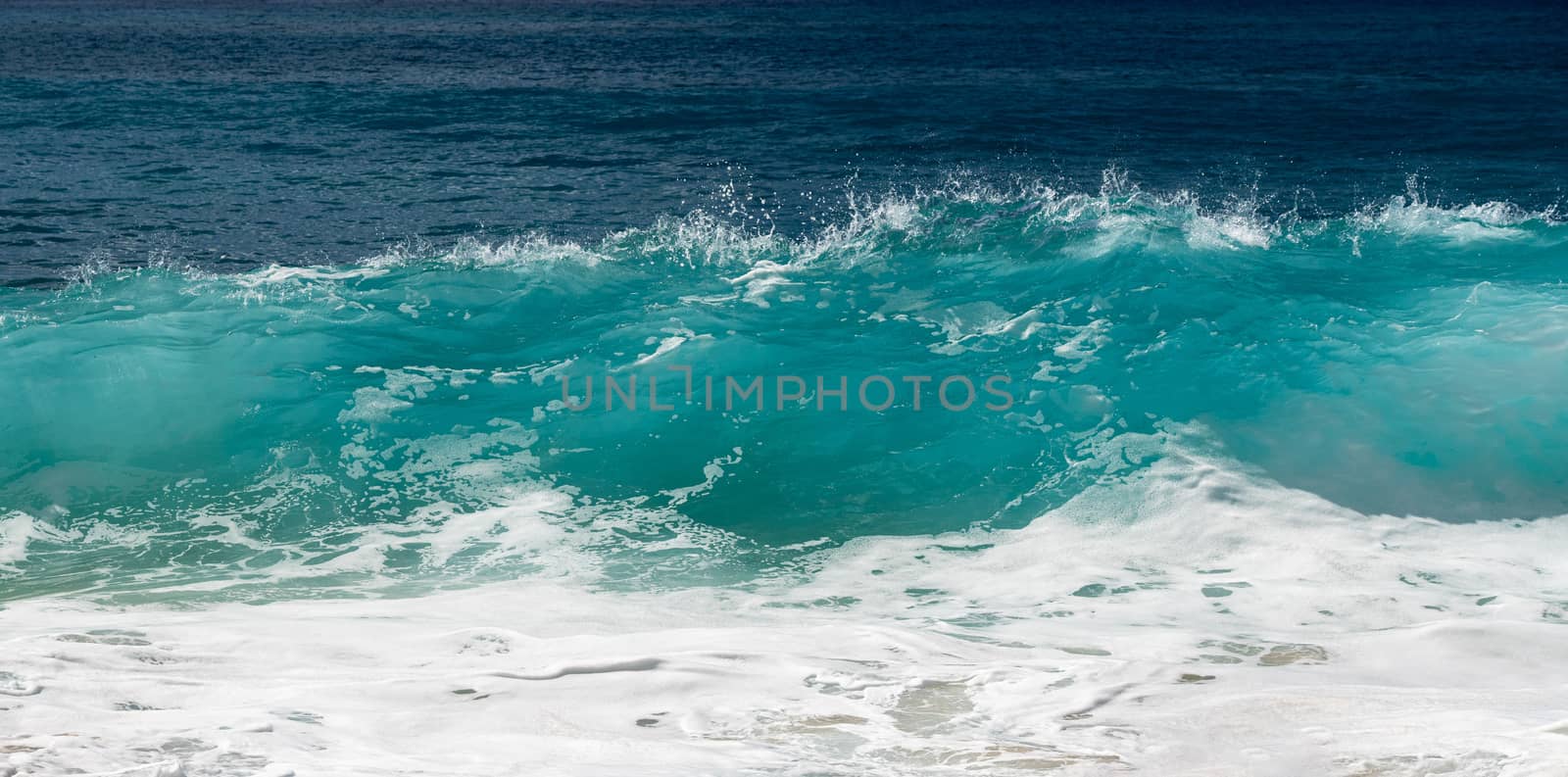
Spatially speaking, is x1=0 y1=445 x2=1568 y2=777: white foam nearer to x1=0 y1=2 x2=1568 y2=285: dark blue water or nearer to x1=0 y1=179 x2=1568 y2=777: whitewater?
x1=0 y1=179 x2=1568 y2=777: whitewater

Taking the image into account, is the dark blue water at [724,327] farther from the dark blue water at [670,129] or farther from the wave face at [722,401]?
the dark blue water at [670,129]

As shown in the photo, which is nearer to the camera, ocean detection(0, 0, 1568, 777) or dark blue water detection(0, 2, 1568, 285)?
ocean detection(0, 0, 1568, 777)

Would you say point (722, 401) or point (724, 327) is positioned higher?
point (724, 327)

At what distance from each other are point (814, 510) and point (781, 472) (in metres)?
0.77

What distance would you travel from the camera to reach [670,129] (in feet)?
102

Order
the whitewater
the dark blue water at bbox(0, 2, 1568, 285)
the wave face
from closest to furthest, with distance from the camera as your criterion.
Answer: the whitewater → the wave face → the dark blue water at bbox(0, 2, 1568, 285)

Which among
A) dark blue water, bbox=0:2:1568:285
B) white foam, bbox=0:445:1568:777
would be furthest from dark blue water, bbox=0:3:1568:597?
white foam, bbox=0:445:1568:777

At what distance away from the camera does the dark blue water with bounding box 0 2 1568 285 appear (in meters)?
21.7

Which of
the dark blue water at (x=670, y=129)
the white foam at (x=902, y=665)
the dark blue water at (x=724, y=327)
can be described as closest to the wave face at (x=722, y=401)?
the dark blue water at (x=724, y=327)

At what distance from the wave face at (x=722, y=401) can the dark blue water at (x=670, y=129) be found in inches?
207

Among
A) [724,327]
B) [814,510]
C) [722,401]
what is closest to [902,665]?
[814,510]

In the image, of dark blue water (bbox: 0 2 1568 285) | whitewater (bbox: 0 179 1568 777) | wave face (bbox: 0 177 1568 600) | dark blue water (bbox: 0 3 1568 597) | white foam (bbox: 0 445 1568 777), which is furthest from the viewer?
dark blue water (bbox: 0 2 1568 285)

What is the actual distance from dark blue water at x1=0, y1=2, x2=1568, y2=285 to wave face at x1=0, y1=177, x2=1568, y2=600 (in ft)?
17.2

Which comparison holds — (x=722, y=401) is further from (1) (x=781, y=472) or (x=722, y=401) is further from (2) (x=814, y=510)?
(2) (x=814, y=510)
